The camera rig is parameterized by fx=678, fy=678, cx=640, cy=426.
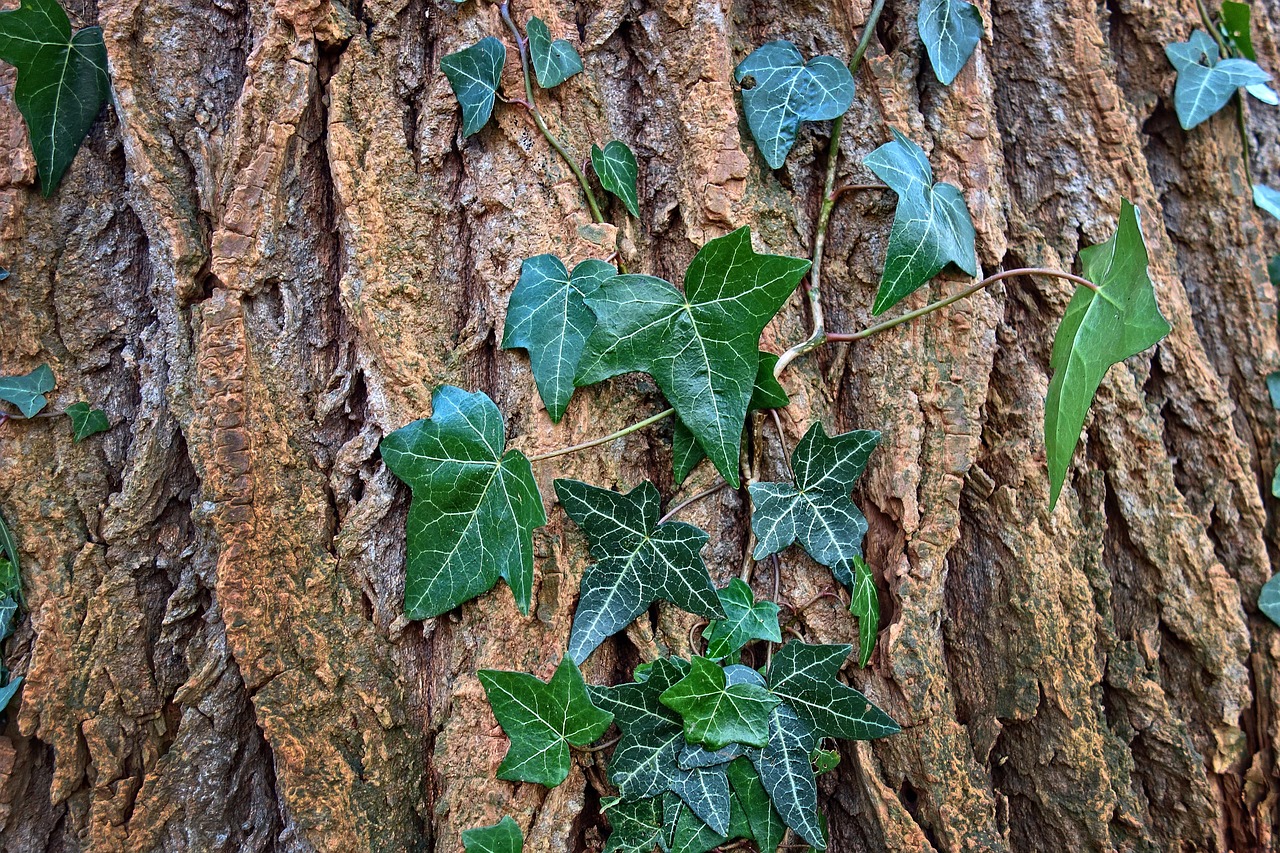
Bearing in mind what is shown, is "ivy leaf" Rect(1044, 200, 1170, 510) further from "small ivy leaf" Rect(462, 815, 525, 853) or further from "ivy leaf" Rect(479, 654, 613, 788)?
"small ivy leaf" Rect(462, 815, 525, 853)

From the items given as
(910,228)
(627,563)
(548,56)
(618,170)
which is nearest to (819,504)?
(627,563)

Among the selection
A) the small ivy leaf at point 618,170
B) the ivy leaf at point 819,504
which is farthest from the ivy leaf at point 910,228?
the small ivy leaf at point 618,170

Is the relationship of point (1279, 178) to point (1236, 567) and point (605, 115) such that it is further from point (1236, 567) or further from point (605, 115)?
point (605, 115)

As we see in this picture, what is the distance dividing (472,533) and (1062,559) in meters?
0.86

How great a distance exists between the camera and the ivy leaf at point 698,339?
0.83 metres

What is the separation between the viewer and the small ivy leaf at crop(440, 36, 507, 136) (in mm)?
948

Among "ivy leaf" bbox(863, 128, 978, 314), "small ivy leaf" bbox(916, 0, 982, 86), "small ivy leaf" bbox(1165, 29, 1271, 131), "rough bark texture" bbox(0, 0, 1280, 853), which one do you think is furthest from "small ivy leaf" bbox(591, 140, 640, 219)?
"small ivy leaf" bbox(1165, 29, 1271, 131)

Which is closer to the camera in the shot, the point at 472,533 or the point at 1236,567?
the point at 472,533

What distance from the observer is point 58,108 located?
101cm

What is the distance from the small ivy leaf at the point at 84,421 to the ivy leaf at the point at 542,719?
2.30 ft

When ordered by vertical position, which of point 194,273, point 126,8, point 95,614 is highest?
point 126,8

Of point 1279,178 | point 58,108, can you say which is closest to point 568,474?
point 58,108

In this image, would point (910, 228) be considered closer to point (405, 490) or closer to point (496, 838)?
point (405, 490)

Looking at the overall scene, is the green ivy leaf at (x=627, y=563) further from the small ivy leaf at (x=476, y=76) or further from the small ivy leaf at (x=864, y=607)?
the small ivy leaf at (x=476, y=76)
